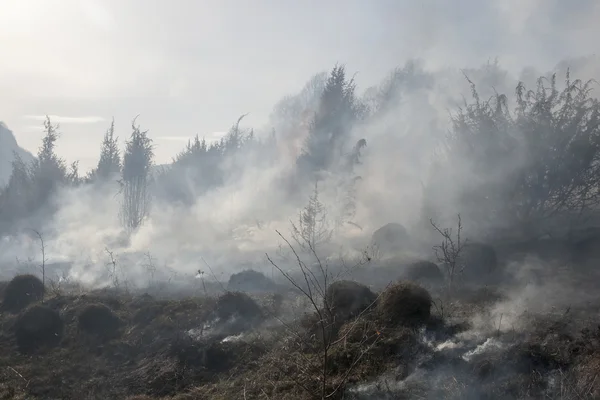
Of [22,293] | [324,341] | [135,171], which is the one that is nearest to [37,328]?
[22,293]

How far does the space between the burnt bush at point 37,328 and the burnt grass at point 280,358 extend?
0.22 meters

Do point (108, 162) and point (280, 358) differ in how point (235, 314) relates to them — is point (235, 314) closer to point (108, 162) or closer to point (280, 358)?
point (280, 358)

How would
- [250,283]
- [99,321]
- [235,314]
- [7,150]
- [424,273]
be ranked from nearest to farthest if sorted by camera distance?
[235,314]
[99,321]
[424,273]
[250,283]
[7,150]

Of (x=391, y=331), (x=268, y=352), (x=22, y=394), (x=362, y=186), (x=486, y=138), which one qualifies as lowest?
(x=22, y=394)

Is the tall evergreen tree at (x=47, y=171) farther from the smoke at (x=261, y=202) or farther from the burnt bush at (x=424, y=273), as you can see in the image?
the burnt bush at (x=424, y=273)

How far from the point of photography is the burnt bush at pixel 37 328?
11945 millimetres

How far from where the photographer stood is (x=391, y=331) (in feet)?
28.2

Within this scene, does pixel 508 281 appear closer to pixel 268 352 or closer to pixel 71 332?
pixel 268 352

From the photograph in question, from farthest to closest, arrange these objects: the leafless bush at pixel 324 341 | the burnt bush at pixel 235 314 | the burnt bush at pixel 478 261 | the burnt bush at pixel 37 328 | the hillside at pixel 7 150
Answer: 1. the hillside at pixel 7 150
2. the burnt bush at pixel 478 261
3. the burnt bush at pixel 37 328
4. the burnt bush at pixel 235 314
5. the leafless bush at pixel 324 341

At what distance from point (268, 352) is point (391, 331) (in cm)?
289

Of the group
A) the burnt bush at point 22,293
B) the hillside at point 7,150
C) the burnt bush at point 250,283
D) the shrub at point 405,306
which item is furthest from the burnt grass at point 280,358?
the hillside at point 7,150

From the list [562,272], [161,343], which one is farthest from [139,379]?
[562,272]

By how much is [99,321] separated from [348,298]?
751 centimetres

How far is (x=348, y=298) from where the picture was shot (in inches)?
401
